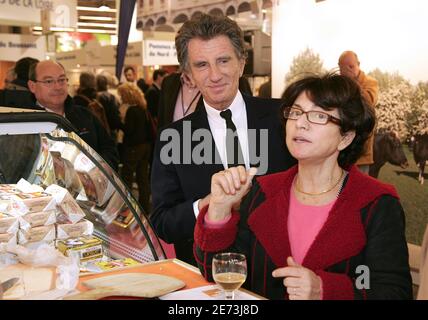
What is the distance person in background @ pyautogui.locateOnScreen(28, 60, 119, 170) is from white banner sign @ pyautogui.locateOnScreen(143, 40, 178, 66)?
644 cm

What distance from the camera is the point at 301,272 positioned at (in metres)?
1.73

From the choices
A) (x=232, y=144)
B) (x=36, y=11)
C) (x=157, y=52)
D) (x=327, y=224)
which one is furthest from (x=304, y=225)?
(x=157, y=52)

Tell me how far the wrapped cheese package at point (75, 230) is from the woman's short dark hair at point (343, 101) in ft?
3.33

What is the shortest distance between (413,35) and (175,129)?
3.20 metres

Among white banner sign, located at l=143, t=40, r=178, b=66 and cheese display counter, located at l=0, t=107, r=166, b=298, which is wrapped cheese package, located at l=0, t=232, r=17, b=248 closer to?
cheese display counter, located at l=0, t=107, r=166, b=298

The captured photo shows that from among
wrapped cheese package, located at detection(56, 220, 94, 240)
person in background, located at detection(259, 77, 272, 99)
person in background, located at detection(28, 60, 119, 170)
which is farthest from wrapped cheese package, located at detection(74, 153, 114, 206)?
person in background, located at detection(259, 77, 272, 99)

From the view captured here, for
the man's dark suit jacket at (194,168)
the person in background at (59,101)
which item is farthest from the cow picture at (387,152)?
the man's dark suit jacket at (194,168)

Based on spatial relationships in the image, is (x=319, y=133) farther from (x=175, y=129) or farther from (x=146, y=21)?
(x=146, y=21)

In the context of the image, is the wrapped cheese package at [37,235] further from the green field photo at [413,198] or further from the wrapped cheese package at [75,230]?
the green field photo at [413,198]

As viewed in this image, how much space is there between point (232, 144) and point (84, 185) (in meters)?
0.69

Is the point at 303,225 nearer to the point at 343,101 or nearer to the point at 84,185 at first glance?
the point at 343,101

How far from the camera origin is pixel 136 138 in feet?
25.2

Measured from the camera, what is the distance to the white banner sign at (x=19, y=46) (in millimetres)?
8508

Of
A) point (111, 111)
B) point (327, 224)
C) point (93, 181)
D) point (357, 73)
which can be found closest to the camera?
point (327, 224)
